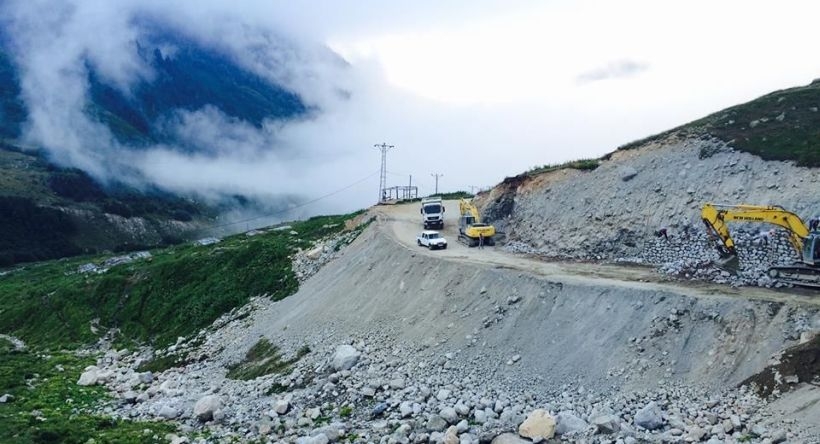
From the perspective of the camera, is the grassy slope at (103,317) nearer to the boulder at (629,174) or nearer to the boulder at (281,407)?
the boulder at (281,407)

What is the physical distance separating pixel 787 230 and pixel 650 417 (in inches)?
525

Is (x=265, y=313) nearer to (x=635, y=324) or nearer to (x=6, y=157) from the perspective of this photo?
(x=635, y=324)

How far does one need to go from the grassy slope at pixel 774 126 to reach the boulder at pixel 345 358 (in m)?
24.5

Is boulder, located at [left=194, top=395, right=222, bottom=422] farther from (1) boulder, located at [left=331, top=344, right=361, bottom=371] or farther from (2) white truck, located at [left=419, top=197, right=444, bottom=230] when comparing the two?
(2) white truck, located at [left=419, top=197, right=444, bottom=230]

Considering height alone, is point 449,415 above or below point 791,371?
below

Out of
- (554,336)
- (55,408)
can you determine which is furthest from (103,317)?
(554,336)

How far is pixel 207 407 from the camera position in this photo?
30.0 meters

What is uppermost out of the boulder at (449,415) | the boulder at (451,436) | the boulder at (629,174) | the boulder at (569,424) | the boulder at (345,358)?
the boulder at (629,174)

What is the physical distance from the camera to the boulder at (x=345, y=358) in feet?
103

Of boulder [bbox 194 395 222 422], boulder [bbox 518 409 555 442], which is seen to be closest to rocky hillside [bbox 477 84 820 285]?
boulder [bbox 518 409 555 442]

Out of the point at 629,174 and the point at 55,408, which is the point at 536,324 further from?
the point at 55,408

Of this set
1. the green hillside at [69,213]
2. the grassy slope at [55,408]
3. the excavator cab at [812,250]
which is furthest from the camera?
the green hillside at [69,213]

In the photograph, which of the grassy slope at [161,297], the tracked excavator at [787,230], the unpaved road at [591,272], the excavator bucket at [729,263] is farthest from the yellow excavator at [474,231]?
the excavator bucket at [729,263]

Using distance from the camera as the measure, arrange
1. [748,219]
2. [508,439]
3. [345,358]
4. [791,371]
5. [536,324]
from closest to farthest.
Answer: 1. [791,371]
2. [508,439]
3. [536,324]
4. [748,219]
5. [345,358]
